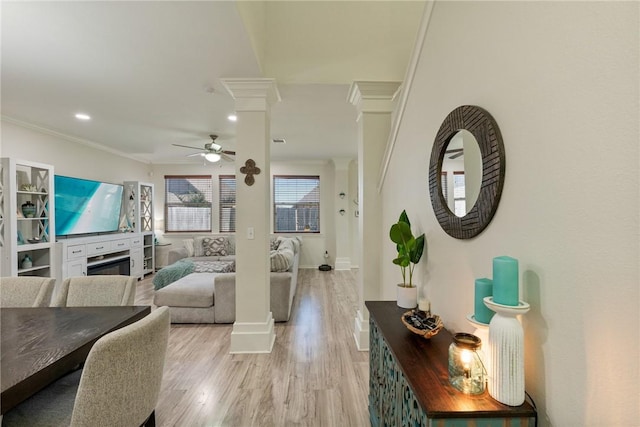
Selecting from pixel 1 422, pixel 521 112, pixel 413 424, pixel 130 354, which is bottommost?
pixel 1 422

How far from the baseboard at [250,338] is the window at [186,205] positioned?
4.57 m

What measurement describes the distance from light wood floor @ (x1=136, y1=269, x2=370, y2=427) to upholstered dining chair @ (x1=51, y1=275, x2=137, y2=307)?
0.83 meters

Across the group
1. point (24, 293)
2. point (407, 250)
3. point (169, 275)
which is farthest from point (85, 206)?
point (407, 250)

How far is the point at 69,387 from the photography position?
136 cm

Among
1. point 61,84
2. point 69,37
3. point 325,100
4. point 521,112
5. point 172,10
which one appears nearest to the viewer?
point 521,112

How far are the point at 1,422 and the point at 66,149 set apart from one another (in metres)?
4.71

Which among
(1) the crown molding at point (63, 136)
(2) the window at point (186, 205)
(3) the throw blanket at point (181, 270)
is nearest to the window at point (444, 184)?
(3) the throw blanket at point (181, 270)

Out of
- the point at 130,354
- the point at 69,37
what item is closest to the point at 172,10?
the point at 69,37

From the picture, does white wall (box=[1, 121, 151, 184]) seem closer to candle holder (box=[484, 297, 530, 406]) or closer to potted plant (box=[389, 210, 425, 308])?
potted plant (box=[389, 210, 425, 308])

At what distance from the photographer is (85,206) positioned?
4.54m

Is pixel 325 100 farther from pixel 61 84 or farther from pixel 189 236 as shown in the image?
pixel 189 236

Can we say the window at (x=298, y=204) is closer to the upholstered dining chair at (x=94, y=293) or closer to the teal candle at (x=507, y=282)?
the upholstered dining chair at (x=94, y=293)

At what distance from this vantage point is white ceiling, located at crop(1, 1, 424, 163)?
1.82m

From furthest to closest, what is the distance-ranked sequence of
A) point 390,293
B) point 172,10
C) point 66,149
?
1. point 66,149
2. point 390,293
3. point 172,10
